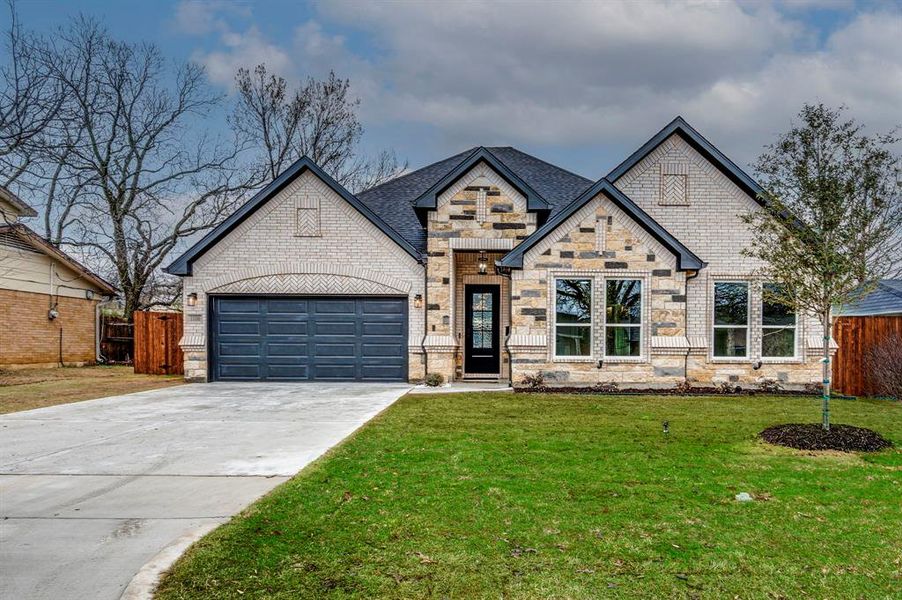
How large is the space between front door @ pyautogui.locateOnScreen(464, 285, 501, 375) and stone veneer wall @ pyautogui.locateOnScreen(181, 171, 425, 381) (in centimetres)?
212

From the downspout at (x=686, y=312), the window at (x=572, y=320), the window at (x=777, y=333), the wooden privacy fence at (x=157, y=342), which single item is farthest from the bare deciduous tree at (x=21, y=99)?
the window at (x=777, y=333)

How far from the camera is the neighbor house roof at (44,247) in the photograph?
1914 centimetres

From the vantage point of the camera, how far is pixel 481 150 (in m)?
14.0

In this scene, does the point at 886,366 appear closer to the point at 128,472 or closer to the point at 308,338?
the point at 308,338

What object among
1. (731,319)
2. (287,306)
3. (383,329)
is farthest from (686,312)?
(287,306)

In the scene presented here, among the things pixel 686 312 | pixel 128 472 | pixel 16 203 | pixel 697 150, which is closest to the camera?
pixel 128 472

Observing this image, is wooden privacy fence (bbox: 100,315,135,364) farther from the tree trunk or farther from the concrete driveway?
the tree trunk

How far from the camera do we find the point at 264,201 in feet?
48.1

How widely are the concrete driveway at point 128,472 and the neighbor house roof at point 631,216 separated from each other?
444cm

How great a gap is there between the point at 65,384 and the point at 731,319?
650 inches

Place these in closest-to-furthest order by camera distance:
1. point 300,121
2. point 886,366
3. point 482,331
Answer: point 886,366 < point 482,331 < point 300,121

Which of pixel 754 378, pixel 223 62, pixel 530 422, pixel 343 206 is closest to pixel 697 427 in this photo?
pixel 530 422

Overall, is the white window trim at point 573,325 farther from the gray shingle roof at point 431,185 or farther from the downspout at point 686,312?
the gray shingle roof at point 431,185

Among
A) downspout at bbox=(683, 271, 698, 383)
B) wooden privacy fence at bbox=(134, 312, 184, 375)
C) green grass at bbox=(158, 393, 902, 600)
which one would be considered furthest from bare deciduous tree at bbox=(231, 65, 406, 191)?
green grass at bbox=(158, 393, 902, 600)
